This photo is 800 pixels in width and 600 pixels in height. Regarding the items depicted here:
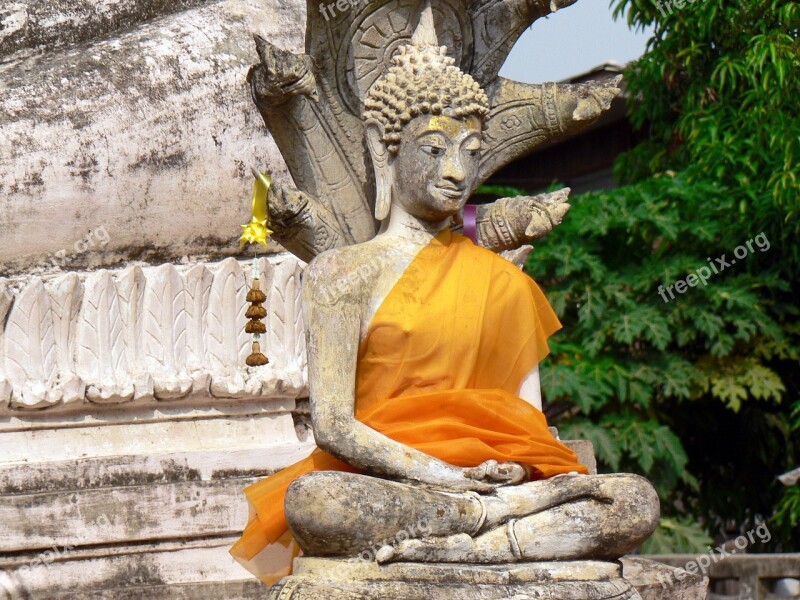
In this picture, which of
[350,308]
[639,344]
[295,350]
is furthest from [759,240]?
[350,308]

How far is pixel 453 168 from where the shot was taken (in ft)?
14.4

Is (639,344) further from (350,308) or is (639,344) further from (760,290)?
(350,308)

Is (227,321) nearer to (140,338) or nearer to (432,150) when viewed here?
(140,338)

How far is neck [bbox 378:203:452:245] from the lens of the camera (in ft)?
14.9

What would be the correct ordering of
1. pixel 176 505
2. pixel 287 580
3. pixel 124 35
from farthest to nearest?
pixel 124 35, pixel 176 505, pixel 287 580

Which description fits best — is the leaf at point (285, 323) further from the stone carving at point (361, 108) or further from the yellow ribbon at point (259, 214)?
the yellow ribbon at point (259, 214)

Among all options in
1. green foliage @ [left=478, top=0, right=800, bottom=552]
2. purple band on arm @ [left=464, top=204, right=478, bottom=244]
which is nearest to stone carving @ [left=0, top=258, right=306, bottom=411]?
purple band on arm @ [left=464, top=204, right=478, bottom=244]

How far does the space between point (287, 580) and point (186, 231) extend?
2.90m

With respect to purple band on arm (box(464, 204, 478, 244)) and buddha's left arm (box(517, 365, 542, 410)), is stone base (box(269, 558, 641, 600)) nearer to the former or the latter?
buddha's left arm (box(517, 365, 542, 410))

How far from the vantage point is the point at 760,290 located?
384 inches

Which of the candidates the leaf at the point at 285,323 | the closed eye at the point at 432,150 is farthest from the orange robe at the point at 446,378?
the leaf at the point at 285,323

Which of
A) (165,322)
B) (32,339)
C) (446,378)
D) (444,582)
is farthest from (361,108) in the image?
(32,339)

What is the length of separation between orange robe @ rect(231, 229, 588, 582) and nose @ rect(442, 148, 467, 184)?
0.80ft

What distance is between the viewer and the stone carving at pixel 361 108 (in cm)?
477
